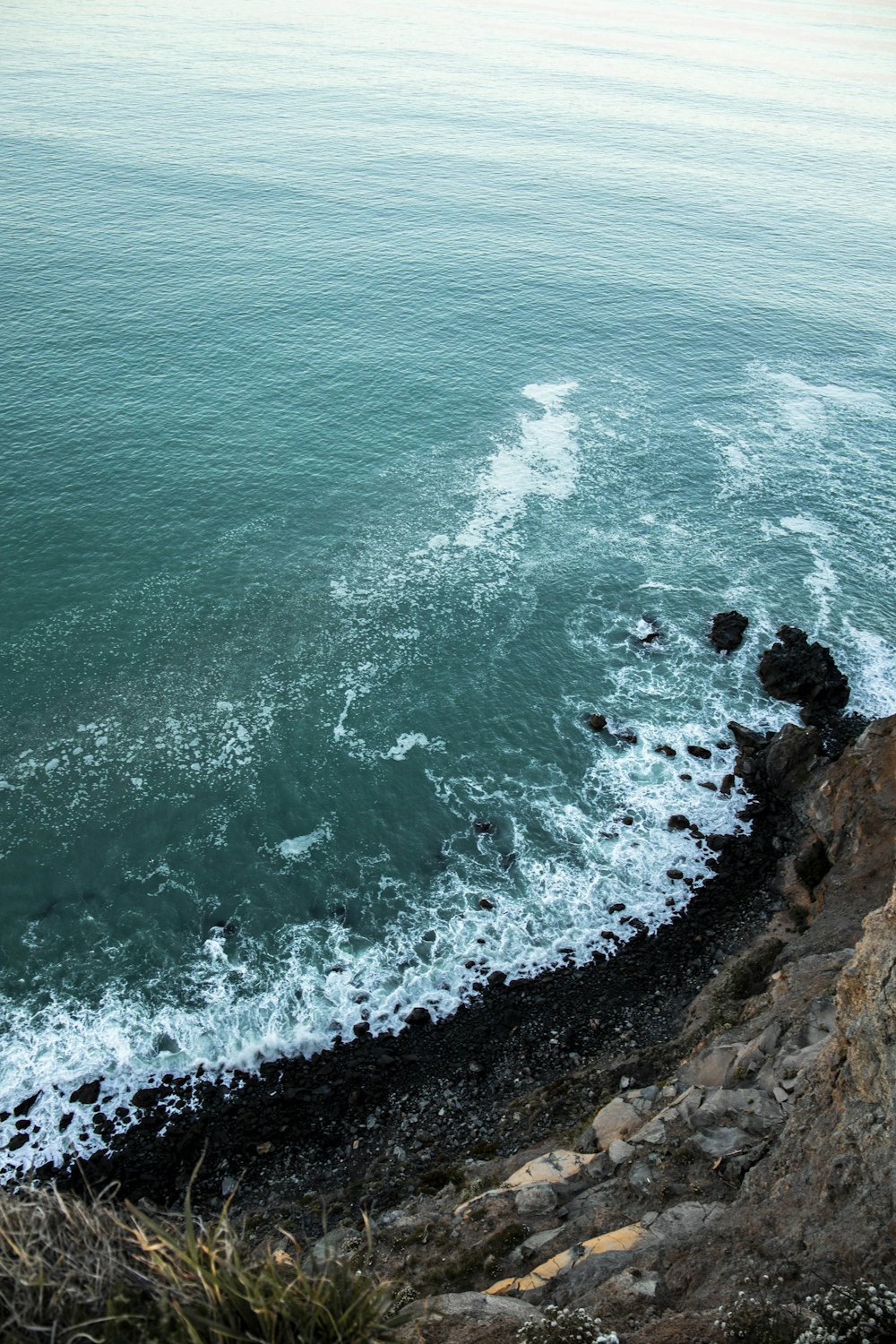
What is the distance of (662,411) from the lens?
96.4 metres

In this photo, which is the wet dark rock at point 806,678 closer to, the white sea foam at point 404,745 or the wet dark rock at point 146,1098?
the white sea foam at point 404,745

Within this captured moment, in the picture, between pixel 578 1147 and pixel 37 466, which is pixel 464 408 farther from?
pixel 578 1147

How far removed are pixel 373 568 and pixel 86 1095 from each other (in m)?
45.0

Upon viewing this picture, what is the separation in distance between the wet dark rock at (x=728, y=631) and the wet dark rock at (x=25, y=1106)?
54.0 meters

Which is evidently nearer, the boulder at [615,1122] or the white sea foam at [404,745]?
the boulder at [615,1122]

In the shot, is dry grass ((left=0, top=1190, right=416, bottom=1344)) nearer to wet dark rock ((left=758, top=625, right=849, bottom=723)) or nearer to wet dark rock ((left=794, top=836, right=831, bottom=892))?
wet dark rock ((left=794, top=836, right=831, bottom=892))

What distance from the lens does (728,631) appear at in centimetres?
6819

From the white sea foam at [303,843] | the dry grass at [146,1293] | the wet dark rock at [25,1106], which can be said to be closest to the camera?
the dry grass at [146,1293]

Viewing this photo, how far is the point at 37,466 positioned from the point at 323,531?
2825cm

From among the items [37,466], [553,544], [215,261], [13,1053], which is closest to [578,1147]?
[13,1053]

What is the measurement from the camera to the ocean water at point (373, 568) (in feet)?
163

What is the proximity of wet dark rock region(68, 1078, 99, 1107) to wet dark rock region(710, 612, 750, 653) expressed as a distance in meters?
51.5

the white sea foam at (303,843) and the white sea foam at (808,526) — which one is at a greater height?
the white sea foam at (808,526)

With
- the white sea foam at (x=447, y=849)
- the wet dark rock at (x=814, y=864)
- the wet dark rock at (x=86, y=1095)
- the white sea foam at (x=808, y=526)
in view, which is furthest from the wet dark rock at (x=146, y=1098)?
the white sea foam at (x=808, y=526)
